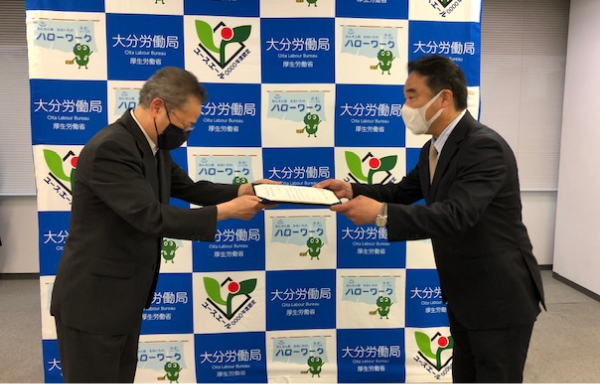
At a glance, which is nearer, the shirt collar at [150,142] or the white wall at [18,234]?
the shirt collar at [150,142]

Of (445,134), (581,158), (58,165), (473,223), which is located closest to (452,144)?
(445,134)

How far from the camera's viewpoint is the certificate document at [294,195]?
1924mm

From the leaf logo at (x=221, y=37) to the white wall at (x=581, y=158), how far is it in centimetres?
340

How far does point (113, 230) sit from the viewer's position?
71.0 inches

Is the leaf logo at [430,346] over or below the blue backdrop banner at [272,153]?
below

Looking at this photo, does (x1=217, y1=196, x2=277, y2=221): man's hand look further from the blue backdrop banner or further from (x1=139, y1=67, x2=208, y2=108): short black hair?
the blue backdrop banner

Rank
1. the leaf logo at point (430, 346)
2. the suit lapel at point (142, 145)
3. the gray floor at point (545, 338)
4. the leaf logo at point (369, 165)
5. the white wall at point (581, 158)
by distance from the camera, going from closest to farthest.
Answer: the suit lapel at point (142, 145)
the leaf logo at point (369, 165)
the leaf logo at point (430, 346)
the gray floor at point (545, 338)
the white wall at point (581, 158)

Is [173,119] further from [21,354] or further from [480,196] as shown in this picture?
[21,354]

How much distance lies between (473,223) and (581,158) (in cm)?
356

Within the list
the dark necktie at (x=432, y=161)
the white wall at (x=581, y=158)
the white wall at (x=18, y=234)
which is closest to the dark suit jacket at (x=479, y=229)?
the dark necktie at (x=432, y=161)

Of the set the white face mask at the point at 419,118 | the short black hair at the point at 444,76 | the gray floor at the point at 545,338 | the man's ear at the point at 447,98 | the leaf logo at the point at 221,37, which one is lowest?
the gray floor at the point at 545,338

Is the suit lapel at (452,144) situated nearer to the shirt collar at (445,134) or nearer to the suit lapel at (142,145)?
the shirt collar at (445,134)

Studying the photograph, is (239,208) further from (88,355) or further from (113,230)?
(88,355)

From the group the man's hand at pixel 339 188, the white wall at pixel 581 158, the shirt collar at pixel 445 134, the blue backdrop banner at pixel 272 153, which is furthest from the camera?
the white wall at pixel 581 158
